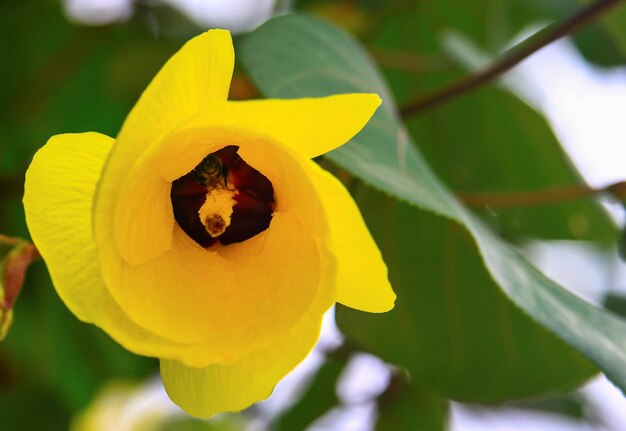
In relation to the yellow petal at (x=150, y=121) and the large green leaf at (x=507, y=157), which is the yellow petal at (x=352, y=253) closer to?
the yellow petal at (x=150, y=121)

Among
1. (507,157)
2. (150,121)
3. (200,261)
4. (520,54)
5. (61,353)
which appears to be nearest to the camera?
(150,121)

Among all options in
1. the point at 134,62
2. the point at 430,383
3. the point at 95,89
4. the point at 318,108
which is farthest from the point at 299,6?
the point at 318,108

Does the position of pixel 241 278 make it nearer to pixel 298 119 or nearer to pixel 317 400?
pixel 298 119

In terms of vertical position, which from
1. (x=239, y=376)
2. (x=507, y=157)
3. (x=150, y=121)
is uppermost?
(x=150, y=121)

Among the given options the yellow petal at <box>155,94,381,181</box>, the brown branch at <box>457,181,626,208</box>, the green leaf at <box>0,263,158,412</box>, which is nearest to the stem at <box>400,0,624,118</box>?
the brown branch at <box>457,181,626,208</box>

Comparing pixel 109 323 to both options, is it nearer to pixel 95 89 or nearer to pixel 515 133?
pixel 515 133

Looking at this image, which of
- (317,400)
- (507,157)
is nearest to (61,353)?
(317,400)

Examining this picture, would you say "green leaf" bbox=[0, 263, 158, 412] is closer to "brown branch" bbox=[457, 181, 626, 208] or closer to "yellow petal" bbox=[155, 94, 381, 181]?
"brown branch" bbox=[457, 181, 626, 208]
